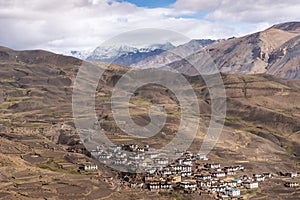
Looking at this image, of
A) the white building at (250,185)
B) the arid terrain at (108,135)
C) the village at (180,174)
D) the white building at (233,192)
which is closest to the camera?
the arid terrain at (108,135)

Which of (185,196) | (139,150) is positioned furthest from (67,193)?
(139,150)

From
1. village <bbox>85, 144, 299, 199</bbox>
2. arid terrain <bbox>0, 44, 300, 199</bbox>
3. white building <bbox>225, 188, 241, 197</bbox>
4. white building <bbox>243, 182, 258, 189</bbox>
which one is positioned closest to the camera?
arid terrain <bbox>0, 44, 300, 199</bbox>

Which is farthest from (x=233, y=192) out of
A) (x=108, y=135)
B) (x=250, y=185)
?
(x=108, y=135)

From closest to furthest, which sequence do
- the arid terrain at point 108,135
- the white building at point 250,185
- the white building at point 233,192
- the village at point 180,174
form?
the arid terrain at point 108,135
the white building at point 233,192
the village at point 180,174
the white building at point 250,185

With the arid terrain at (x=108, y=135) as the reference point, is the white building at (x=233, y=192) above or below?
below

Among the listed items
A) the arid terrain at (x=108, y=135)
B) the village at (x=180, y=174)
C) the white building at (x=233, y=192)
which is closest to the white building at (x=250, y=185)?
the village at (x=180, y=174)

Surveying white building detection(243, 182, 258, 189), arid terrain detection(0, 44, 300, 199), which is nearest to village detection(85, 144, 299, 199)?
white building detection(243, 182, 258, 189)

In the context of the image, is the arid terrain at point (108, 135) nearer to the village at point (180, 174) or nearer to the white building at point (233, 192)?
the village at point (180, 174)

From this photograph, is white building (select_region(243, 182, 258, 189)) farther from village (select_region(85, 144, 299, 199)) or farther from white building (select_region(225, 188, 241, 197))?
white building (select_region(225, 188, 241, 197))

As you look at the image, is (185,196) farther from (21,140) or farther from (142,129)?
(142,129)
